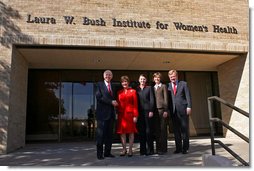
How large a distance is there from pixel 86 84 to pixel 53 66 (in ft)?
4.90

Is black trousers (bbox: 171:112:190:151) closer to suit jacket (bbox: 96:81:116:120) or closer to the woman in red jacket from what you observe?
the woman in red jacket

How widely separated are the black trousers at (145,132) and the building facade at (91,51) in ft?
9.26

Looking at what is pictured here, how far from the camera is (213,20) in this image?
29.9ft

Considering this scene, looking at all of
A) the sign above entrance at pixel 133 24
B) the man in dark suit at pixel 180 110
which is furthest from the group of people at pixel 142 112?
the sign above entrance at pixel 133 24

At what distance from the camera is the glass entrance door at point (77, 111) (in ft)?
35.2

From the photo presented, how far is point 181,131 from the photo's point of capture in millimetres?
6340

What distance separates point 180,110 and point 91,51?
353 centimetres

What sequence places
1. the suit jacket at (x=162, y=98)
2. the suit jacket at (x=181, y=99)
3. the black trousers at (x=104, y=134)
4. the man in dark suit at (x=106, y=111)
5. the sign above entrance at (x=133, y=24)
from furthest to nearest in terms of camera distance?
the sign above entrance at (x=133, y=24) < the suit jacket at (x=181, y=99) < the suit jacket at (x=162, y=98) < the man in dark suit at (x=106, y=111) < the black trousers at (x=104, y=134)

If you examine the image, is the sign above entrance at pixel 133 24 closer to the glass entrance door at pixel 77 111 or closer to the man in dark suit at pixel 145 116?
the man in dark suit at pixel 145 116

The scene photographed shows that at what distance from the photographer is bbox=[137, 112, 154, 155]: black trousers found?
19.9ft

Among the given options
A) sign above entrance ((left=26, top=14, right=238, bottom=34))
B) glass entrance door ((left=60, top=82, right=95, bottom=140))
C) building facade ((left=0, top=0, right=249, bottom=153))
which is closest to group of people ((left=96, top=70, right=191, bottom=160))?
building facade ((left=0, top=0, right=249, bottom=153))

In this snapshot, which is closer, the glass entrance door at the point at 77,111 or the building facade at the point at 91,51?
the building facade at the point at 91,51

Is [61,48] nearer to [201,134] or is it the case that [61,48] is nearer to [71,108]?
[71,108]

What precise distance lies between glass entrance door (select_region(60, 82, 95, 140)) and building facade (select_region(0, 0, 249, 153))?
0.12 ft
